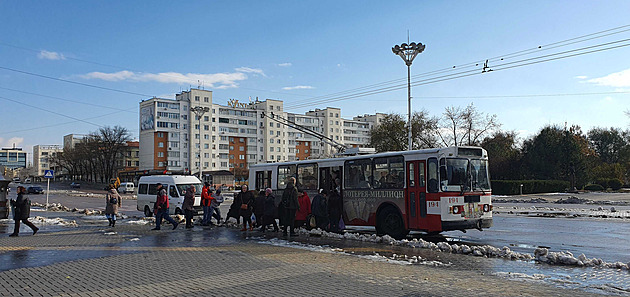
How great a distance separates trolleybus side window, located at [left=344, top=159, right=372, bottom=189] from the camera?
16172 mm

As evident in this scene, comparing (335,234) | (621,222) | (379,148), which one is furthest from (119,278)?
(379,148)

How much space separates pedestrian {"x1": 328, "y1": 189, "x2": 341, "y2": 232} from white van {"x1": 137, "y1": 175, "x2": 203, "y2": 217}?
10.7m

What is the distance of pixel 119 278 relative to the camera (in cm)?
878

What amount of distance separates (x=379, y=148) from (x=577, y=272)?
49.1 meters

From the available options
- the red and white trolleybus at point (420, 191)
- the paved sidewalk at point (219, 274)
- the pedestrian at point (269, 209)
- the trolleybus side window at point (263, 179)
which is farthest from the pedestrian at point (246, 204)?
the paved sidewalk at point (219, 274)

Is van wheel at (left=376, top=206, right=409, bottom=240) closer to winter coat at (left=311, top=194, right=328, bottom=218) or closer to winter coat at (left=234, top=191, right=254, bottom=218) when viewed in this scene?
winter coat at (left=311, top=194, right=328, bottom=218)

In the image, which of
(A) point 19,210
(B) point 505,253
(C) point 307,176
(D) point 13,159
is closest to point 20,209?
(A) point 19,210

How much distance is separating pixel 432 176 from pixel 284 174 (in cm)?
763

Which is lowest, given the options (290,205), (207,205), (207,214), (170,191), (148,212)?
(148,212)

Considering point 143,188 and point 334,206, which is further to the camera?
point 143,188

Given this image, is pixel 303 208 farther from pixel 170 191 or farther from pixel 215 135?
pixel 215 135

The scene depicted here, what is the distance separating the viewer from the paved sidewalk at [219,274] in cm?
769

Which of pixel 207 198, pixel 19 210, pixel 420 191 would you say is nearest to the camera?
pixel 420 191

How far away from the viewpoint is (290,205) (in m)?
15.8
